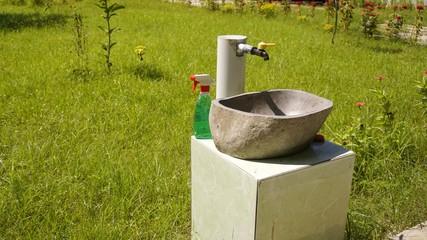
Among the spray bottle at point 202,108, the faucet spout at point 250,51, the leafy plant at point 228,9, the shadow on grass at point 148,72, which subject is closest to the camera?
the faucet spout at point 250,51

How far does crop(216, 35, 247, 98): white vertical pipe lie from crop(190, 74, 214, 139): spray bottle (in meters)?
0.07

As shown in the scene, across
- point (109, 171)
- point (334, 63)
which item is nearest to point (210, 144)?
point (109, 171)

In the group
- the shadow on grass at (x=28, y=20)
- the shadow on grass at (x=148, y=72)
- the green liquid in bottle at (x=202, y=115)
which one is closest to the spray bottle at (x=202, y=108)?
the green liquid in bottle at (x=202, y=115)

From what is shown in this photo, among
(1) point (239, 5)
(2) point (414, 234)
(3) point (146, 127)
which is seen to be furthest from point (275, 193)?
(1) point (239, 5)

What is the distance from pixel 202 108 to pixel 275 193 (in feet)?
2.16

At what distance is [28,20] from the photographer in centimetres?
806

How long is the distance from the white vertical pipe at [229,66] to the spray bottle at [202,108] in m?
0.07

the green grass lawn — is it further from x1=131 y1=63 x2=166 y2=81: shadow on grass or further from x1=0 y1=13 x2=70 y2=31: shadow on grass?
x1=0 y1=13 x2=70 y2=31: shadow on grass

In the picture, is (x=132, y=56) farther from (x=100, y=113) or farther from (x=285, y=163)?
(x=285, y=163)

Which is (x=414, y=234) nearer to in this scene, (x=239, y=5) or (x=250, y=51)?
(x=250, y=51)

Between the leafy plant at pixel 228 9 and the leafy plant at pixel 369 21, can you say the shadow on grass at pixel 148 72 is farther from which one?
the leafy plant at pixel 228 9

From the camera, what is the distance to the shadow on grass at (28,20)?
7.51m

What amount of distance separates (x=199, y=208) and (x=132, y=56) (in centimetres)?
386

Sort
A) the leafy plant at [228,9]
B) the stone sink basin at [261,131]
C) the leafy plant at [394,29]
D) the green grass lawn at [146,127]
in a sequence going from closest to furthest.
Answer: the stone sink basin at [261,131] → the green grass lawn at [146,127] → the leafy plant at [394,29] → the leafy plant at [228,9]
